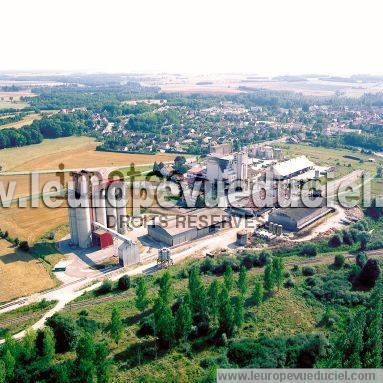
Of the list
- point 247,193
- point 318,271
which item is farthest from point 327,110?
point 318,271

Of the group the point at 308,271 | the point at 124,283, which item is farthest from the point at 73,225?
the point at 308,271

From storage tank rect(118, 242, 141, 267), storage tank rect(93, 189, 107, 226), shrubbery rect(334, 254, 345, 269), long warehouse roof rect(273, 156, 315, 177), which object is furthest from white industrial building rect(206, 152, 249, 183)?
shrubbery rect(334, 254, 345, 269)

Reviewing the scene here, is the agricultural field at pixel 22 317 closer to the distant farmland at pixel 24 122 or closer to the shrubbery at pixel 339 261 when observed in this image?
the shrubbery at pixel 339 261

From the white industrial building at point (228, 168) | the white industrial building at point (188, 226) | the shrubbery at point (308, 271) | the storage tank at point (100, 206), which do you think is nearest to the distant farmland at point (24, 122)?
the white industrial building at point (228, 168)

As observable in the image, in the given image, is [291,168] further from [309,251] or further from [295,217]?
[309,251]

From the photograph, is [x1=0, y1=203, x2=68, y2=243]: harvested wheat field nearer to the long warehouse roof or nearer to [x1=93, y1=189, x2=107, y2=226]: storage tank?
[x1=93, y1=189, x2=107, y2=226]: storage tank

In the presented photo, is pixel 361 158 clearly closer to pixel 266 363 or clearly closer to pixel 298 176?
pixel 298 176
